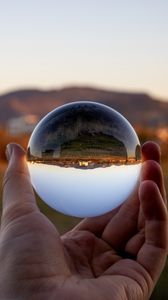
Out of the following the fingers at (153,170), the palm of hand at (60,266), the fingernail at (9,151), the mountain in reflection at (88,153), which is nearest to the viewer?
the palm of hand at (60,266)

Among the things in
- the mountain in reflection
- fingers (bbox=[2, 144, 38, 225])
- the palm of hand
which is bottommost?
the palm of hand

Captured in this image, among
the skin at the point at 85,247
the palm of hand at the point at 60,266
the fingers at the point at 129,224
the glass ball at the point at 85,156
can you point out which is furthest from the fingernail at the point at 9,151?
the fingers at the point at 129,224

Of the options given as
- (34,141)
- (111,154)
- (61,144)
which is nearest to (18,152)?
(34,141)

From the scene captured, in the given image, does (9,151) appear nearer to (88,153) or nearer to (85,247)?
(88,153)

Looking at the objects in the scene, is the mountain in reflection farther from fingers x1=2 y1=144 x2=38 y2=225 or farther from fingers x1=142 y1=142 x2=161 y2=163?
fingers x1=142 y1=142 x2=161 y2=163

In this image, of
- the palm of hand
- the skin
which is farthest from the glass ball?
the palm of hand

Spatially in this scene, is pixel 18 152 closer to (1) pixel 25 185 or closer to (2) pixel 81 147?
(1) pixel 25 185

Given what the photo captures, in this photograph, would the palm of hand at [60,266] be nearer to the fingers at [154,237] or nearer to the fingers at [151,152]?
the fingers at [154,237]
